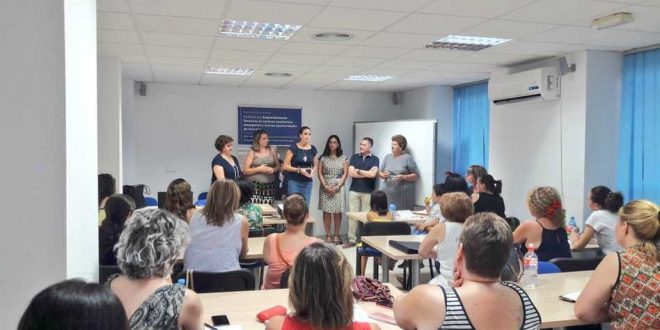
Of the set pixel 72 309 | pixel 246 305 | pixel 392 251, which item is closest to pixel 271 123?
pixel 392 251

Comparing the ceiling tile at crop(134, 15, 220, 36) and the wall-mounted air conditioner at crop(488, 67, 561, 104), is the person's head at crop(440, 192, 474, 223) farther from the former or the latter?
the wall-mounted air conditioner at crop(488, 67, 561, 104)

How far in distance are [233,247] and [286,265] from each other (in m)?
0.37

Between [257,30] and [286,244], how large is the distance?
2075 mm

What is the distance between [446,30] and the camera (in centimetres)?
415

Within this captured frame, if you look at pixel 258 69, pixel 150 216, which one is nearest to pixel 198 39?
pixel 258 69

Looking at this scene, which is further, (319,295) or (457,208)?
(457,208)

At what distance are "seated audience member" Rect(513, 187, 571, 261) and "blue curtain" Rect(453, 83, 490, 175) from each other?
12.2 feet

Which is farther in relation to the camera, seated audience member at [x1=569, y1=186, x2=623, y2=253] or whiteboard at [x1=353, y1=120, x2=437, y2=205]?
whiteboard at [x1=353, y1=120, x2=437, y2=205]

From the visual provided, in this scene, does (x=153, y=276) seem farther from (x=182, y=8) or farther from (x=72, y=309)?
(x=182, y=8)

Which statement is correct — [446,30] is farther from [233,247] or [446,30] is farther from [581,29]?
[233,247]

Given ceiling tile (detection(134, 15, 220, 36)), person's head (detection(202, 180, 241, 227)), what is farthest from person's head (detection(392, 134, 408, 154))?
person's head (detection(202, 180, 241, 227))

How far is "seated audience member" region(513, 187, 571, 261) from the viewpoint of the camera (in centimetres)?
344

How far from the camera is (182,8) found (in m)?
3.51

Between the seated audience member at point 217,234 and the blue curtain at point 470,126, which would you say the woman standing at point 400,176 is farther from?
the seated audience member at point 217,234
